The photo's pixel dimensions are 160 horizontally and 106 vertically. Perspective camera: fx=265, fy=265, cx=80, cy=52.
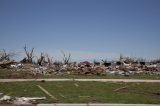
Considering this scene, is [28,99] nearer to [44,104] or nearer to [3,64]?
[44,104]

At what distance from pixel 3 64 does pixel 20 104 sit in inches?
1191

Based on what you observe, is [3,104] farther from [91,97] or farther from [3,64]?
[3,64]

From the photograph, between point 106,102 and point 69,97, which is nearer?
point 106,102

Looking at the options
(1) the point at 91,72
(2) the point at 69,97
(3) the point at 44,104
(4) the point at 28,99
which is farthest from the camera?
(1) the point at 91,72

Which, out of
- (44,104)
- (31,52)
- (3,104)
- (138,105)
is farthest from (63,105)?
(31,52)

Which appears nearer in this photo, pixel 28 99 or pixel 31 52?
pixel 28 99

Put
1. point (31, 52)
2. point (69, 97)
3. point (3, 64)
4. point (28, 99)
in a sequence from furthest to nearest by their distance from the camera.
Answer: point (31, 52) < point (3, 64) < point (69, 97) < point (28, 99)

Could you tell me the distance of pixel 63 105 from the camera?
10055mm

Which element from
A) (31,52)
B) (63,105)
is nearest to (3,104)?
(63,105)

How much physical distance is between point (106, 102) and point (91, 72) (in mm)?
18752

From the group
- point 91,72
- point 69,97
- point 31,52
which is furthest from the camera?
point 31,52

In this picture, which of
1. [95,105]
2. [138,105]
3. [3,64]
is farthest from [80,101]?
[3,64]

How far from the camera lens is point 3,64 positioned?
39000mm

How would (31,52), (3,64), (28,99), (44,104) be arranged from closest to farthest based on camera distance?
(44,104), (28,99), (3,64), (31,52)
